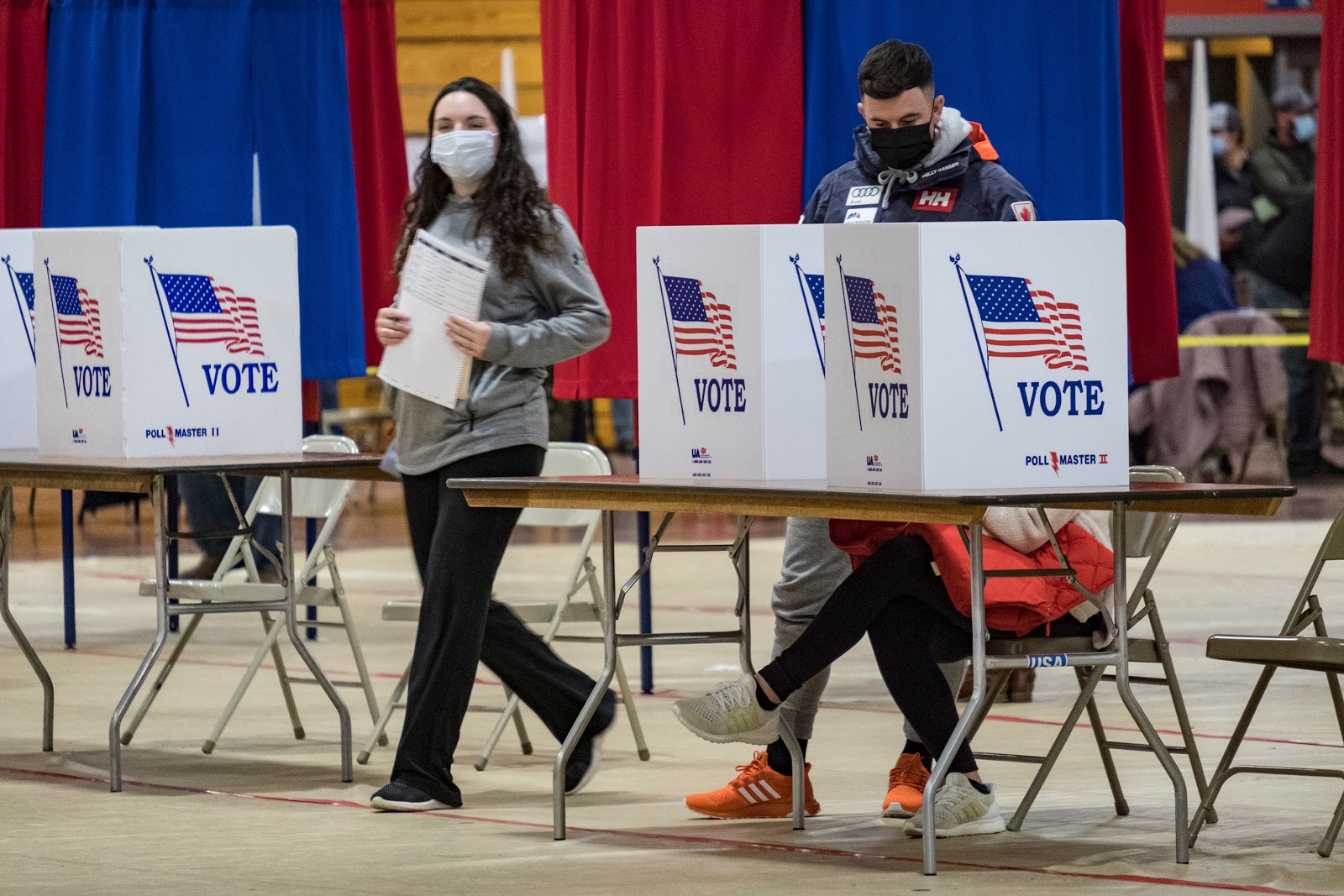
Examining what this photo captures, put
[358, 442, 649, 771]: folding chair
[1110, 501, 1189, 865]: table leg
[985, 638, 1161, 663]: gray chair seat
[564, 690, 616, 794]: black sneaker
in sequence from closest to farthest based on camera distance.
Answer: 1. [1110, 501, 1189, 865]: table leg
2. [985, 638, 1161, 663]: gray chair seat
3. [564, 690, 616, 794]: black sneaker
4. [358, 442, 649, 771]: folding chair

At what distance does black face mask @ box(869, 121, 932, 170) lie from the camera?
4797mm

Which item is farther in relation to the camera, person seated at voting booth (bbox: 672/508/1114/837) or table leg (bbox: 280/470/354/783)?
→ table leg (bbox: 280/470/354/783)

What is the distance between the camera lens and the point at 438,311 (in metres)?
4.88

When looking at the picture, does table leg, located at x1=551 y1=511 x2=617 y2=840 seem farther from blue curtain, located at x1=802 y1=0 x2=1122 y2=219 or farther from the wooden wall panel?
the wooden wall panel

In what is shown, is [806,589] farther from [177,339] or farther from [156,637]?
[177,339]

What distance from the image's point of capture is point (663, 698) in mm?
6926

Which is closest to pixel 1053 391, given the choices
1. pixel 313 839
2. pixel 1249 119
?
pixel 313 839

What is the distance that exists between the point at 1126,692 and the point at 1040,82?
2869 mm

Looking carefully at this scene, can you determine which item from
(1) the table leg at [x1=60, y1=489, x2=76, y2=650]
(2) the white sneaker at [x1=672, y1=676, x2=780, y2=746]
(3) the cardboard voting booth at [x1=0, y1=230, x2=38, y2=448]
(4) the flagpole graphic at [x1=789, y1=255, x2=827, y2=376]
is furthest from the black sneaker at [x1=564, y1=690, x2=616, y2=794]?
(1) the table leg at [x1=60, y1=489, x2=76, y2=650]

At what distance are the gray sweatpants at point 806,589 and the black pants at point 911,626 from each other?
0.39 metres

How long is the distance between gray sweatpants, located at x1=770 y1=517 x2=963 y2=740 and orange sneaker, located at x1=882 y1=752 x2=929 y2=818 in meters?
0.06

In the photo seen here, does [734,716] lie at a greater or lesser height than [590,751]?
greater

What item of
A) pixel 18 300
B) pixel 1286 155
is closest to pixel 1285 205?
pixel 1286 155

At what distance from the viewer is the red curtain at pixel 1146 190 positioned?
6727 mm
